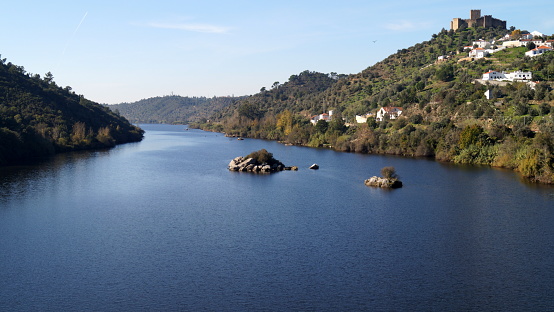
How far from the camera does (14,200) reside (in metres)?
44.2

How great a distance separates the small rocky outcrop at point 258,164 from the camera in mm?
66619

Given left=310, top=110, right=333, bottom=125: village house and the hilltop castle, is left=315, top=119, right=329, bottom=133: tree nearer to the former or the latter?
left=310, top=110, right=333, bottom=125: village house

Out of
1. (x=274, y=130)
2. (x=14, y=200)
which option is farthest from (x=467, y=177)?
(x=274, y=130)

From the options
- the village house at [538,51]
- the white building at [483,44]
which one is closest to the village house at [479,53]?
the white building at [483,44]

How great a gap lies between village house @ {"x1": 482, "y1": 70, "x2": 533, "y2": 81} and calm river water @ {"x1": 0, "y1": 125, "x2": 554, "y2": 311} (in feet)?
143

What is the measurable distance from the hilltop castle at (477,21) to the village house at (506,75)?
66.5 meters

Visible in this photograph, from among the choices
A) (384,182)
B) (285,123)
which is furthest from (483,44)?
(384,182)

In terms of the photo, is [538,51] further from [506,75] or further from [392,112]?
[392,112]

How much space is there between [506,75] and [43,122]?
9050cm

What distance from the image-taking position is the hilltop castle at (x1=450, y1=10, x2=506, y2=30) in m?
154

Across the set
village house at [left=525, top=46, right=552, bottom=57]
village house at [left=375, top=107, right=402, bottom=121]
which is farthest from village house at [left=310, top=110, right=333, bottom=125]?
village house at [left=525, top=46, right=552, bottom=57]

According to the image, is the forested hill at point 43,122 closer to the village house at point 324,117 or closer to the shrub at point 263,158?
the shrub at point 263,158

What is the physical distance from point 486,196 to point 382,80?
9688 cm

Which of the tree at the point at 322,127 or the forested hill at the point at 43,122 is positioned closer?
the forested hill at the point at 43,122
